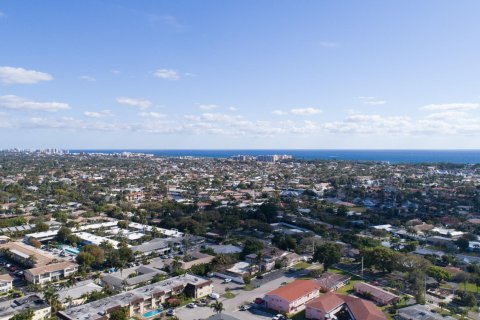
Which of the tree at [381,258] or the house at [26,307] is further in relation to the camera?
the tree at [381,258]

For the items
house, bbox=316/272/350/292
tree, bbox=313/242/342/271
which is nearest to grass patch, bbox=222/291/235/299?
house, bbox=316/272/350/292

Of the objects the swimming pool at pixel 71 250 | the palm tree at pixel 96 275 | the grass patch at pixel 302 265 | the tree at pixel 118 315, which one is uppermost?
the tree at pixel 118 315

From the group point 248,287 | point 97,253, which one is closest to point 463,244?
point 248,287

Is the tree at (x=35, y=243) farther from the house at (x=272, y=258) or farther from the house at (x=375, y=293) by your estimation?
the house at (x=375, y=293)

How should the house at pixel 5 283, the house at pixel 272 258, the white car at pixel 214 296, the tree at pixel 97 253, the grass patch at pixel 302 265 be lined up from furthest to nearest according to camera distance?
the grass patch at pixel 302 265
the tree at pixel 97 253
the house at pixel 272 258
the house at pixel 5 283
the white car at pixel 214 296

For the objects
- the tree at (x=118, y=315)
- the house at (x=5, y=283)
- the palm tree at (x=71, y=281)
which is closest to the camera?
the tree at (x=118, y=315)

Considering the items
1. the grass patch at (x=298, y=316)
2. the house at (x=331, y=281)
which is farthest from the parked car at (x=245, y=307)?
the house at (x=331, y=281)

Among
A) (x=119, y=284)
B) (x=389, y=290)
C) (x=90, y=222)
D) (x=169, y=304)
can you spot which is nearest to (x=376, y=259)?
(x=389, y=290)

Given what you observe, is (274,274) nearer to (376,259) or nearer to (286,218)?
(376,259)
